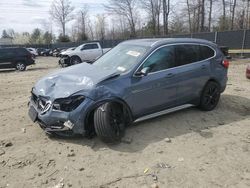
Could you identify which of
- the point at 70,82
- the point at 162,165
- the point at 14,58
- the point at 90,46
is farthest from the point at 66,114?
the point at 90,46

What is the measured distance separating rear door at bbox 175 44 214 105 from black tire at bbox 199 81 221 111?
0.50 ft

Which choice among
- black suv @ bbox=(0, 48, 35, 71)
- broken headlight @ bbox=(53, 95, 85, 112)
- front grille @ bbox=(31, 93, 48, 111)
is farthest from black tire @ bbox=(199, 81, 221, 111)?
black suv @ bbox=(0, 48, 35, 71)

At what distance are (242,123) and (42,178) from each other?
413 cm

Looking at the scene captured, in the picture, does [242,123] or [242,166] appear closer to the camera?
[242,166]

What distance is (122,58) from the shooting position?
605 centimetres

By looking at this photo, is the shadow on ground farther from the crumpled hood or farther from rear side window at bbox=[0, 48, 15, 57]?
rear side window at bbox=[0, 48, 15, 57]

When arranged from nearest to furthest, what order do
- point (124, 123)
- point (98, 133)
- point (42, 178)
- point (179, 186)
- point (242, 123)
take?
1. point (179, 186)
2. point (42, 178)
3. point (98, 133)
4. point (124, 123)
5. point (242, 123)

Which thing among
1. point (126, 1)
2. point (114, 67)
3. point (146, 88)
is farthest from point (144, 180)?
point (126, 1)

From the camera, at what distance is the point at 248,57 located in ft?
76.3

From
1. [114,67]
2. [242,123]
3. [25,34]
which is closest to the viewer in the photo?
[114,67]

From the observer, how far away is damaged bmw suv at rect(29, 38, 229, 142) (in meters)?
4.96

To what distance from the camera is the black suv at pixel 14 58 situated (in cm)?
2100

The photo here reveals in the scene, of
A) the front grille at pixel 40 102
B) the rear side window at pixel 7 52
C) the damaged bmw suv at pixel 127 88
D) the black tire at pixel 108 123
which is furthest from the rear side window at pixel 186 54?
the rear side window at pixel 7 52

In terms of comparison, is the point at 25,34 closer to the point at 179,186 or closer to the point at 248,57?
the point at 248,57
